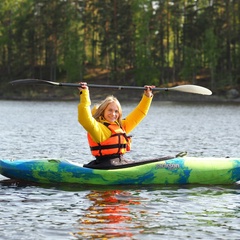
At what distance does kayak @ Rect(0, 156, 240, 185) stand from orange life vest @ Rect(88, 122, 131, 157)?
0.37m

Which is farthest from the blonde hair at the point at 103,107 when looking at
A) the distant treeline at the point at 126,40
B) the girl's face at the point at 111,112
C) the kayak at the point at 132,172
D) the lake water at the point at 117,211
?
the distant treeline at the point at 126,40

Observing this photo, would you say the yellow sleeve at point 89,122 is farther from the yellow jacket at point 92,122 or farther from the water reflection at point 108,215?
the water reflection at point 108,215

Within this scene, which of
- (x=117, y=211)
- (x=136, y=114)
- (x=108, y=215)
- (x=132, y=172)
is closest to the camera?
A: (x=108, y=215)

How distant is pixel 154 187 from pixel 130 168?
0.62 meters

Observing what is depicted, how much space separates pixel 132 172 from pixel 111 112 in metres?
1.28

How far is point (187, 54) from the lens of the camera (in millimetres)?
69250

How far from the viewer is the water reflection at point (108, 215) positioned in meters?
9.89

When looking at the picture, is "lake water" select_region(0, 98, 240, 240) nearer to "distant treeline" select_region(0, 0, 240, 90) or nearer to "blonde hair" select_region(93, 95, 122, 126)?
"blonde hair" select_region(93, 95, 122, 126)

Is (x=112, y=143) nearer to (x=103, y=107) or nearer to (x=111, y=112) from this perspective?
(x=111, y=112)

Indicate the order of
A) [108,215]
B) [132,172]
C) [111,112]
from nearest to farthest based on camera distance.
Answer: [108,215] → [111,112] → [132,172]

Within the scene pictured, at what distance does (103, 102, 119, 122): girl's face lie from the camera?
13.6 metres

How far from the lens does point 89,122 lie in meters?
13.1

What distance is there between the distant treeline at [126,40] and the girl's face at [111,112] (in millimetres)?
54172

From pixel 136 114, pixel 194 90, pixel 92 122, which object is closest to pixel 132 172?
pixel 136 114
